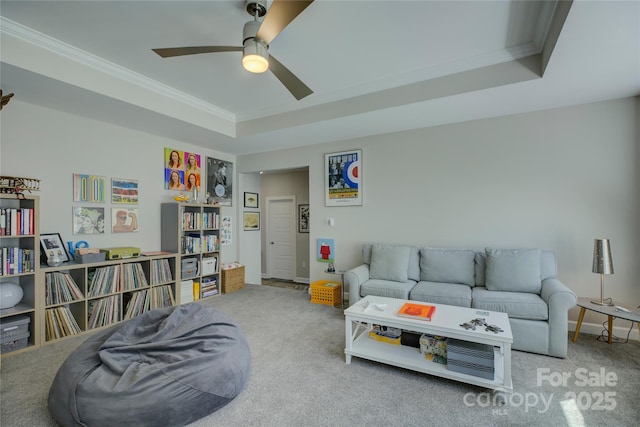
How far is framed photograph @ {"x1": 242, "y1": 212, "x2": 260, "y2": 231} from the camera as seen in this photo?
18.5 ft

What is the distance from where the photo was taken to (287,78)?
95.7 inches

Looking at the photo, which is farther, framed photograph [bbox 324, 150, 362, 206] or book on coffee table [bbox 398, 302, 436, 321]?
framed photograph [bbox 324, 150, 362, 206]

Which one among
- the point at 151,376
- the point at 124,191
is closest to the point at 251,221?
the point at 124,191

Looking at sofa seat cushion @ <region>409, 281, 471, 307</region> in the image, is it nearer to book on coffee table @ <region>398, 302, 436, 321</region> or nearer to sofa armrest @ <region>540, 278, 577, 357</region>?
book on coffee table @ <region>398, 302, 436, 321</region>

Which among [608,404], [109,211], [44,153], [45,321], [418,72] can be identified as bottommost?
[608,404]

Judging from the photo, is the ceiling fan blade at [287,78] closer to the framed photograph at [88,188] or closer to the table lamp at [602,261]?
the framed photograph at [88,188]

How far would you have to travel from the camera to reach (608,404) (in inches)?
78.4

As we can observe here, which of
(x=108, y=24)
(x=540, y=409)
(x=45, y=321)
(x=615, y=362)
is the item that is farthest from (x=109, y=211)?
(x=615, y=362)

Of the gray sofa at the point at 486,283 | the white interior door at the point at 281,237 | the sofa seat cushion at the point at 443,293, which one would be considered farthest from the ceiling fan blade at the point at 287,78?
the white interior door at the point at 281,237

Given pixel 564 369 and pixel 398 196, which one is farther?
pixel 398 196

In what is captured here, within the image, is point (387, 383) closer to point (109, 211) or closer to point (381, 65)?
point (381, 65)

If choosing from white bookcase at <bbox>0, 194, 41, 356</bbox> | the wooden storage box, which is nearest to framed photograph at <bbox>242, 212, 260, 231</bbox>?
the wooden storage box

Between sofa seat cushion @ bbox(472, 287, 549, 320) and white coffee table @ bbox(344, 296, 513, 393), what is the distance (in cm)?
42

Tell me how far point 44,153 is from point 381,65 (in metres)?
3.69
